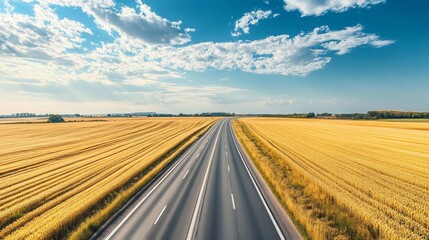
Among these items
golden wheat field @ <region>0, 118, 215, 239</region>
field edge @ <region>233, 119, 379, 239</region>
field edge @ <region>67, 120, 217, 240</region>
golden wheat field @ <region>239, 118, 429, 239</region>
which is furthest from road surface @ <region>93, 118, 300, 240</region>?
golden wheat field @ <region>239, 118, 429, 239</region>

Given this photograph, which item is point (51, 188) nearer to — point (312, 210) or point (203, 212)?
point (203, 212)

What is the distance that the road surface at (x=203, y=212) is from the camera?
10.9m

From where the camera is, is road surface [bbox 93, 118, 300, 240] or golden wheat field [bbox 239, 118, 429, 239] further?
golden wheat field [bbox 239, 118, 429, 239]

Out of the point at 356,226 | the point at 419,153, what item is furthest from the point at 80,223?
the point at 419,153

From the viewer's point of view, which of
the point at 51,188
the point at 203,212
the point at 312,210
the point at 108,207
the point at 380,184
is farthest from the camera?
the point at 51,188

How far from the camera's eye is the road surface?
10930 millimetres

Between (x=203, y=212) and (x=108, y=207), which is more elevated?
(x=203, y=212)

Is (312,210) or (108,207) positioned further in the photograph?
(108,207)

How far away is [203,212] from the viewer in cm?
1307

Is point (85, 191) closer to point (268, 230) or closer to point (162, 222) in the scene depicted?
point (162, 222)

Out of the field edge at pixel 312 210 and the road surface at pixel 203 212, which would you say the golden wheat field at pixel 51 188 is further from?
the field edge at pixel 312 210

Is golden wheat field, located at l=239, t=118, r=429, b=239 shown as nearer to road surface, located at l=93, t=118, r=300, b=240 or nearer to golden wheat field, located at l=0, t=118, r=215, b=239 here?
road surface, located at l=93, t=118, r=300, b=240

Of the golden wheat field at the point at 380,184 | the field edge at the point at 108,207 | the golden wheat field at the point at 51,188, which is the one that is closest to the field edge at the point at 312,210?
the golden wheat field at the point at 380,184

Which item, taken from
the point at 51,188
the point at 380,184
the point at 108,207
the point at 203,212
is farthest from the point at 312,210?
the point at 51,188
